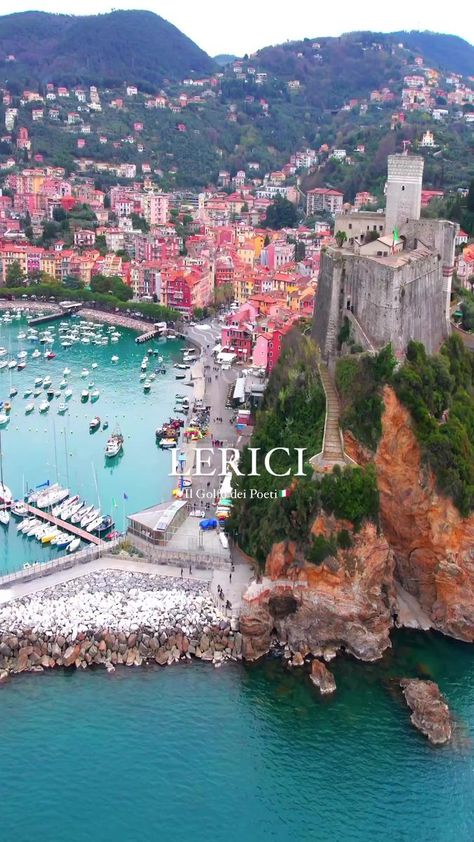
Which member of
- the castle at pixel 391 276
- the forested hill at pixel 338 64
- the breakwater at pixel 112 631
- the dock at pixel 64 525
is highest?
the forested hill at pixel 338 64

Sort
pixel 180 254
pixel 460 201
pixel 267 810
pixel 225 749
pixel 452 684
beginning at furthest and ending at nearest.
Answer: pixel 180 254, pixel 460 201, pixel 452 684, pixel 225 749, pixel 267 810

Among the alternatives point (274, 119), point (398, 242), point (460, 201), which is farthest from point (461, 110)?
point (398, 242)

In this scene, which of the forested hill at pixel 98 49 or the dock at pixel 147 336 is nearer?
the dock at pixel 147 336

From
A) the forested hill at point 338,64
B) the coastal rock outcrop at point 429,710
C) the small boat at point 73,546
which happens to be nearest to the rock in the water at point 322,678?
the coastal rock outcrop at point 429,710

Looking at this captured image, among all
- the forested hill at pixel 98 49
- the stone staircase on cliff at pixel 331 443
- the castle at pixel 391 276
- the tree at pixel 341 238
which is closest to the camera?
the stone staircase on cliff at pixel 331 443

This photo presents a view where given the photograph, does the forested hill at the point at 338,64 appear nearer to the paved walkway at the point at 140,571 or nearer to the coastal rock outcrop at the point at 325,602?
the paved walkway at the point at 140,571

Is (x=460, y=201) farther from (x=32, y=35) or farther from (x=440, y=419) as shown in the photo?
(x=32, y=35)
